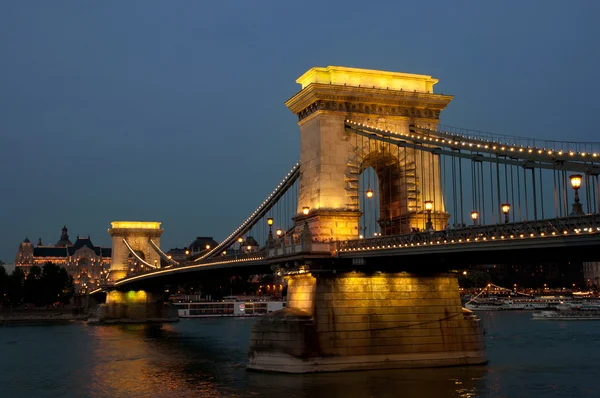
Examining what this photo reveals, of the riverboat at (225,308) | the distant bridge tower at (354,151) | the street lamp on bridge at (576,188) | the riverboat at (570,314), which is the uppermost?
the distant bridge tower at (354,151)

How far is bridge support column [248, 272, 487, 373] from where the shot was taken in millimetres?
40875

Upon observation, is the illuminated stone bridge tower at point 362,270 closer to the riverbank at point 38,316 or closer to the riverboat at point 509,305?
the riverbank at point 38,316

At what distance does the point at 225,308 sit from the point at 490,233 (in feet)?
360

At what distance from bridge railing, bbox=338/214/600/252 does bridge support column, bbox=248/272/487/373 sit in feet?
9.73

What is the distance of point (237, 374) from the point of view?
44812 mm

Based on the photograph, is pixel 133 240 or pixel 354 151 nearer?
pixel 354 151

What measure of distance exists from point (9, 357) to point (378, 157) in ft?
109

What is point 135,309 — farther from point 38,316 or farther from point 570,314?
point 570,314

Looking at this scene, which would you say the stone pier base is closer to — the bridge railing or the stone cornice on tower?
the stone cornice on tower

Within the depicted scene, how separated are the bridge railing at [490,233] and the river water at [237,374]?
6.58 meters

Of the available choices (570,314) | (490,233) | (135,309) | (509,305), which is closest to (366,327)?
(490,233)

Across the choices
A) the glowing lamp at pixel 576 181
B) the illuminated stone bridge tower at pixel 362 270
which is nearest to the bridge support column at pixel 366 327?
the illuminated stone bridge tower at pixel 362 270

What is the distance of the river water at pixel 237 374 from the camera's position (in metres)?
37.3

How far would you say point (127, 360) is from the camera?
5716 centimetres
